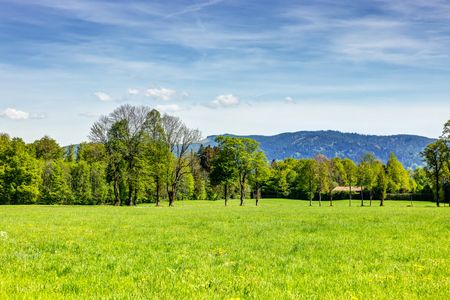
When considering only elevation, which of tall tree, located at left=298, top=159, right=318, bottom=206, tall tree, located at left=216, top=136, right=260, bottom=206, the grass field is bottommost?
the grass field

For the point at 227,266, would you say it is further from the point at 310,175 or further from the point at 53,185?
the point at 310,175

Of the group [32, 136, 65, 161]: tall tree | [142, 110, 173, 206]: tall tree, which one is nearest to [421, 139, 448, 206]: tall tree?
[142, 110, 173, 206]: tall tree

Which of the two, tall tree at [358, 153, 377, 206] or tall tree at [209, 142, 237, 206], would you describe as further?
tall tree at [358, 153, 377, 206]

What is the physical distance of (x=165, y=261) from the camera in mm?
13109

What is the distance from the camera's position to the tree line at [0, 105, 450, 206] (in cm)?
7256

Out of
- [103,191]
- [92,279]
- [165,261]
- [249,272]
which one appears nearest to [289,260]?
[249,272]

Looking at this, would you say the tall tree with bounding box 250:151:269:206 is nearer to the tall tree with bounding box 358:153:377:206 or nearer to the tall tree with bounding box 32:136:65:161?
the tall tree with bounding box 358:153:377:206

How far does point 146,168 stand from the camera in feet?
238

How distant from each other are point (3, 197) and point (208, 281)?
8497 cm

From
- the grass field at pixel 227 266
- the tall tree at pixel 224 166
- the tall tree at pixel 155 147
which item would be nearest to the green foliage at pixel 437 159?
the tall tree at pixel 224 166

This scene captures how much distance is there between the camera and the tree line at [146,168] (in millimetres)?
72562

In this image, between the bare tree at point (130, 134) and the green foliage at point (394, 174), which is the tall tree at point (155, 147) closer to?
the bare tree at point (130, 134)

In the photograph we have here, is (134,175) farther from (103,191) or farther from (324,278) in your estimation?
(324,278)

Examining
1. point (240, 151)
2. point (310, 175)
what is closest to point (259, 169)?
point (240, 151)
